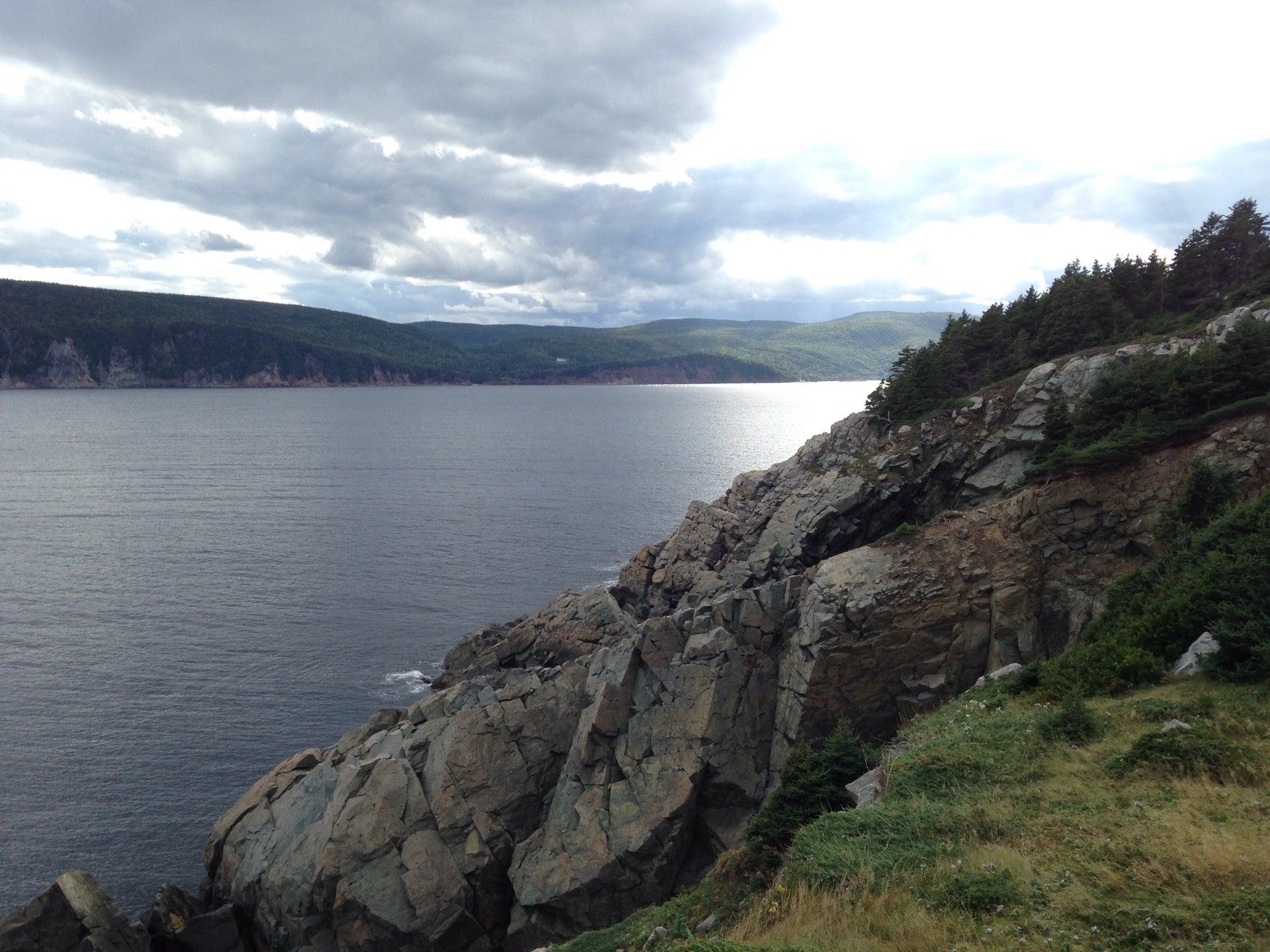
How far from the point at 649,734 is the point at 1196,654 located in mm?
18538

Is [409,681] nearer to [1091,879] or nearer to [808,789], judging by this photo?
[808,789]

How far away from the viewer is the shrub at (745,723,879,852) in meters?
17.4

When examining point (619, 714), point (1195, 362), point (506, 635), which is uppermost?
point (1195, 362)

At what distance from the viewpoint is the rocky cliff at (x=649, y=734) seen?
2678 cm

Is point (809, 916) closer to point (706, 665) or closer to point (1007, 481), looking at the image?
point (706, 665)

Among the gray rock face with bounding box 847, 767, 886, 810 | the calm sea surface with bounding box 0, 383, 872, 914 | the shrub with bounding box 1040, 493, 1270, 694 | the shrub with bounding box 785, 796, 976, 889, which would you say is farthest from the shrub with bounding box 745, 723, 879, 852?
the calm sea surface with bounding box 0, 383, 872, 914

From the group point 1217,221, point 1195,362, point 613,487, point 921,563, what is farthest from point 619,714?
point 613,487

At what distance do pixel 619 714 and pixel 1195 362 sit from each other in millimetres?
30716

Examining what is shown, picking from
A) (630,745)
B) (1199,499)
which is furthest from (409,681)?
(1199,499)

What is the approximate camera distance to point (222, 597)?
2357 inches

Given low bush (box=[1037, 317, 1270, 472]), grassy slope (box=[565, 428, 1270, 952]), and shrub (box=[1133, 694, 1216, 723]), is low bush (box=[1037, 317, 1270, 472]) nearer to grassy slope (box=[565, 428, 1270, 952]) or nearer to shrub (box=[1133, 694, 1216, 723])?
grassy slope (box=[565, 428, 1270, 952])

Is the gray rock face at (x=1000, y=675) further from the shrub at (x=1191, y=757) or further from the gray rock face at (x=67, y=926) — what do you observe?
the gray rock face at (x=67, y=926)

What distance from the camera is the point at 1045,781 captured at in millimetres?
15641

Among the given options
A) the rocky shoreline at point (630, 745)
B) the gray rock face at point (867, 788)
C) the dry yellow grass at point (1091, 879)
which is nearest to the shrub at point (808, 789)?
the gray rock face at point (867, 788)
